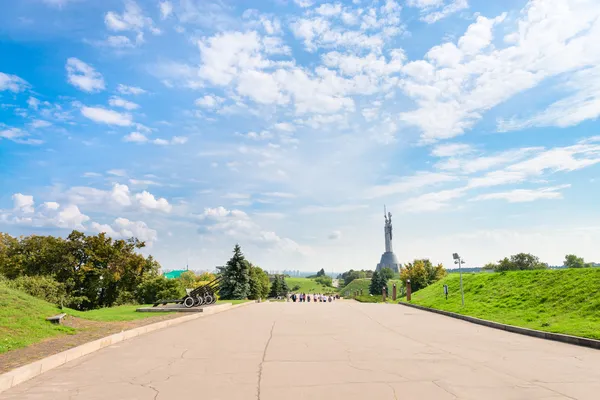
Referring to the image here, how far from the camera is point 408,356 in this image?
30.8 feet

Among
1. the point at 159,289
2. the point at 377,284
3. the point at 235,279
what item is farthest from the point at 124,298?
the point at 377,284

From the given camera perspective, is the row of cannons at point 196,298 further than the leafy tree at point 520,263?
No

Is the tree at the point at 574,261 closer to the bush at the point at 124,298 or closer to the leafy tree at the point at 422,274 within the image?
the leafy tree at the point at 422,274

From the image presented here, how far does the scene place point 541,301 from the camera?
19234 millimetres

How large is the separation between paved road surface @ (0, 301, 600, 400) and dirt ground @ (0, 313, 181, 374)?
677 millimetres

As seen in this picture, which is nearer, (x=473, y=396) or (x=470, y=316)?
(x=473, y=396)

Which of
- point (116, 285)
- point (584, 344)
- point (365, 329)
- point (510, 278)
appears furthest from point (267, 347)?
point (116, 285)

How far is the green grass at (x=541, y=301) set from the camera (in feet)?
47.8

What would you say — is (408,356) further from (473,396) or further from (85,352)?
(85,352)

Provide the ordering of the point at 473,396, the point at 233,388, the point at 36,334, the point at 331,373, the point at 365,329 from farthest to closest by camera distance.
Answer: the point at 365,329
the point at 36,334
the point at 331,373
the point at 233,388
the point at 473,396

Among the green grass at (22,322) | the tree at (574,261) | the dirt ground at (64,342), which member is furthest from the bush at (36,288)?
the tree at (574,261)

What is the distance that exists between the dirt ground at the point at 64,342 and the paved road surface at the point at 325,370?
2.22 ft

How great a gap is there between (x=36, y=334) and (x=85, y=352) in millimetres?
2220

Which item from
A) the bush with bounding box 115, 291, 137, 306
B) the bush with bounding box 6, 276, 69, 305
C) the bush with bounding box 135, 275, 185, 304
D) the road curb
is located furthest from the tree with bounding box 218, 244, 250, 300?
the road curb
